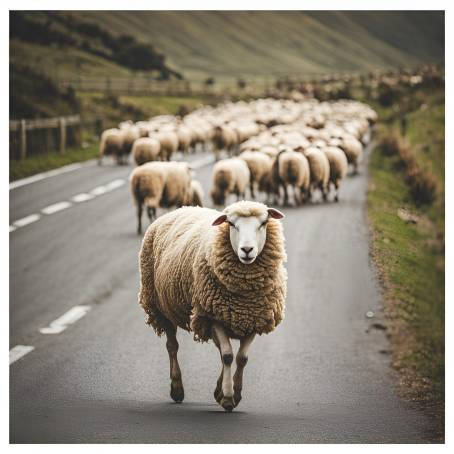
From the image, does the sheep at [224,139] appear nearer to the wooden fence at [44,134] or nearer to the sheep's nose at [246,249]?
the wooden fence at [44,134]

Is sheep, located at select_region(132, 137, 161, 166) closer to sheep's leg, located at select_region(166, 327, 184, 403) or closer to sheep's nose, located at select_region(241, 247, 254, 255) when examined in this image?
sheep's leg, located at select_region(166, 327, 184, 403)

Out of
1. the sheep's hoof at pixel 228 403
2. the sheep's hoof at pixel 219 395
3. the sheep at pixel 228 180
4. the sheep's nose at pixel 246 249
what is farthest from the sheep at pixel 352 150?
the sheep's nose at pixel 246 249

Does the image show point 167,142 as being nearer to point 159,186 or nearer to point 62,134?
point 62,134

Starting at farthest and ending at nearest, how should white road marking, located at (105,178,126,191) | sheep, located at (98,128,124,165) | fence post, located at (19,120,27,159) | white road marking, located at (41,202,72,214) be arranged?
→ 1. sheep, located at (98,128,124,165)
2. white road marking, located at (105,178,126,191)
3. white road marking, located at (41,202,72,214)
4. fence post, located at (19,120,27,159)

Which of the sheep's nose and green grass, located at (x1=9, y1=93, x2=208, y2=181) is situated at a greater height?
green grass, located at (x1=9, y1=93, x2=208, y2=181)

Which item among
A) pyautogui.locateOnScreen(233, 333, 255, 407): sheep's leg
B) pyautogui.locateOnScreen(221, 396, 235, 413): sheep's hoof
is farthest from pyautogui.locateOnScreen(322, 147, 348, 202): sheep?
pyautogui.locateOnScreen(221, 396, 235, 413): sheep's hoof

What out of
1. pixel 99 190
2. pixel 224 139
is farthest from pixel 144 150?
pixel 224 139
